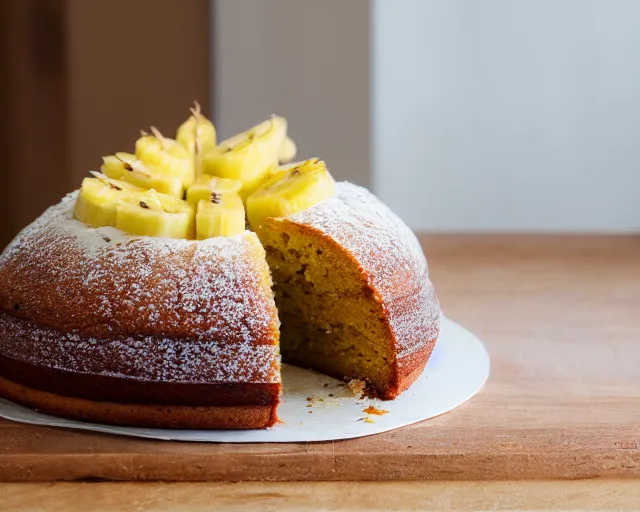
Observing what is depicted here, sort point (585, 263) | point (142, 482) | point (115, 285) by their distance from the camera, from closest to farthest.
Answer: point (142, 482)
point (115, 285)
point (585, 263)

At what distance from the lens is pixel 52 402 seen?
2008mm

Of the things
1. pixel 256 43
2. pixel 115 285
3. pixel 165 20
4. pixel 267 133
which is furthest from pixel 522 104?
pixel 115 285

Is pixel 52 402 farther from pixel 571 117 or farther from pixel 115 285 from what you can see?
pixel 571 117

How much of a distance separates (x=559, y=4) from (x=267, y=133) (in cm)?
263

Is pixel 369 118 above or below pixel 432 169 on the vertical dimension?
above

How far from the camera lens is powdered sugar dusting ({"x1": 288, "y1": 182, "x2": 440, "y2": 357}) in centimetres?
212

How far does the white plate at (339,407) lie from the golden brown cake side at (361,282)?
0.06 m

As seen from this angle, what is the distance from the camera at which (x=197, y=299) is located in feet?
6.31

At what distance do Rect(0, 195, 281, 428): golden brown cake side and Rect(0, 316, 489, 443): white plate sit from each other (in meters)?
0.06

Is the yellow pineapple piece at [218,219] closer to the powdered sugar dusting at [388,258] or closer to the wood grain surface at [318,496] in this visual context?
the powdered sugar dusting at [388,258]

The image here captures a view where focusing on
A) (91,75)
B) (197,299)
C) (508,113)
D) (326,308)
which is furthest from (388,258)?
(508,113)

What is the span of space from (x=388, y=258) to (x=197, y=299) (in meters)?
0.48

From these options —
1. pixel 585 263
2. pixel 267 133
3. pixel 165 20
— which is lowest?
pixel 585 263

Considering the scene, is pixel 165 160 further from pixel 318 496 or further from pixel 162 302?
pixel 318 496
